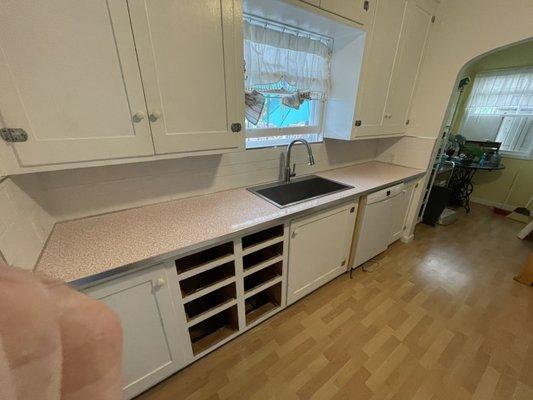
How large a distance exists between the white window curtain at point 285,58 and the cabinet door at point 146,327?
4.12 feet

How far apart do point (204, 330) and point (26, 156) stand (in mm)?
1307

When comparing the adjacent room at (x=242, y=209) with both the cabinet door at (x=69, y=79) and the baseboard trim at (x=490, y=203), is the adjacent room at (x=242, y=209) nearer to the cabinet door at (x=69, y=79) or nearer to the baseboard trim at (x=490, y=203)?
the cabinet door at (x=69, y=79)

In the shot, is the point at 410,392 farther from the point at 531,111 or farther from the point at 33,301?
the point at 531,111

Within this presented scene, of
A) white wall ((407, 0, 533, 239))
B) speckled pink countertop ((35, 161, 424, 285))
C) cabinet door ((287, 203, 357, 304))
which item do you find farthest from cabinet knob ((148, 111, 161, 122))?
white wall ((407, 0, 533, 239))

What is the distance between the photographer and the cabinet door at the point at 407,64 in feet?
5.55

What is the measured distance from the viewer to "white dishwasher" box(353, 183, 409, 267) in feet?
5.76

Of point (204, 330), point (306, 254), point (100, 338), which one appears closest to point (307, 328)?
point (306, 254)

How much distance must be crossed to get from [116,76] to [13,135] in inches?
15.1

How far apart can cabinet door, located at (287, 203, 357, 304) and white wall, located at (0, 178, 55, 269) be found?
1.15m

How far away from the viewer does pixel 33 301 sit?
28 cm

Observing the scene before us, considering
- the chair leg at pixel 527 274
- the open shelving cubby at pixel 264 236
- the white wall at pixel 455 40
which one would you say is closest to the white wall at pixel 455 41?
the white wall at pixel 455 40

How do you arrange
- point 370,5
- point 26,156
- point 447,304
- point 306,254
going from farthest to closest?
point 447,304
point 306,254
point 370,5
point 26,156

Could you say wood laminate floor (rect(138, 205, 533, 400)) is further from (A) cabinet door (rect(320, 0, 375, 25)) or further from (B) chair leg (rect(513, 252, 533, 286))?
(A) cabinet door (rect(320, 0, 375, 25))

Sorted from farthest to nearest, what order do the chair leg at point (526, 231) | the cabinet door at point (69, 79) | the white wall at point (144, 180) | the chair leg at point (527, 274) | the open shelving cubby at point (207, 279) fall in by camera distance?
the chair leg at point (526, 231) → the chair leg at point (527, 274) → the open shelving cubby at point (207, 279) → the white wall at point (144, 180) → the cabinet door at point (69, 79)
